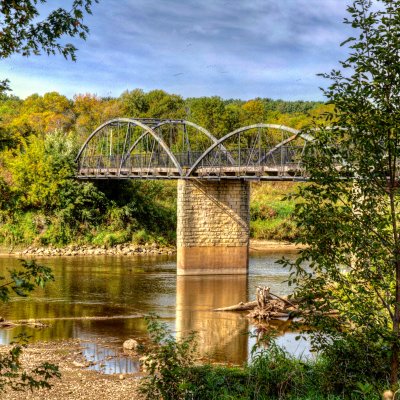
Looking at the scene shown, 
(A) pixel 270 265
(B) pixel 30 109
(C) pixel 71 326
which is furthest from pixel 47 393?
(B) pixel 30 109

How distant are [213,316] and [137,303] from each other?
11.5 ft

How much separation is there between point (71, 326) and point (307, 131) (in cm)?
1472

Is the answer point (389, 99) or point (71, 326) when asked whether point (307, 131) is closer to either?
point (389, 99)

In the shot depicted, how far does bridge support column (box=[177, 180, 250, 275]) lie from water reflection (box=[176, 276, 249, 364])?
1001 mm

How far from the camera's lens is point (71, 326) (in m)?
21.0

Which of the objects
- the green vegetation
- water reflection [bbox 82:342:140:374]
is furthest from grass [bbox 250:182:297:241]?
the green vegetation

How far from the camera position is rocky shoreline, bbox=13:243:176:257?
43.3 metres

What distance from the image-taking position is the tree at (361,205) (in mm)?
7586

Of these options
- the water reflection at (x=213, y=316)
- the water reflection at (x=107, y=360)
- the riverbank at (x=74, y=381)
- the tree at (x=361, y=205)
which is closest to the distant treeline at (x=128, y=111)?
the water reflection at (x=213, y=316)

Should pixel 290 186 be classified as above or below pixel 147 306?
above

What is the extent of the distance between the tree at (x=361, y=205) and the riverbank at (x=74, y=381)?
5017 mm

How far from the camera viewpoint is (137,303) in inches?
1013

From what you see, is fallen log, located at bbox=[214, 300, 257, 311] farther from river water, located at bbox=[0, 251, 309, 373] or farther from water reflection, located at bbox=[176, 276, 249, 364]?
water reflection, located at bbox=[176, 276, 249, 364]

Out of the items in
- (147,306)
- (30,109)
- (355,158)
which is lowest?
(147,306)
